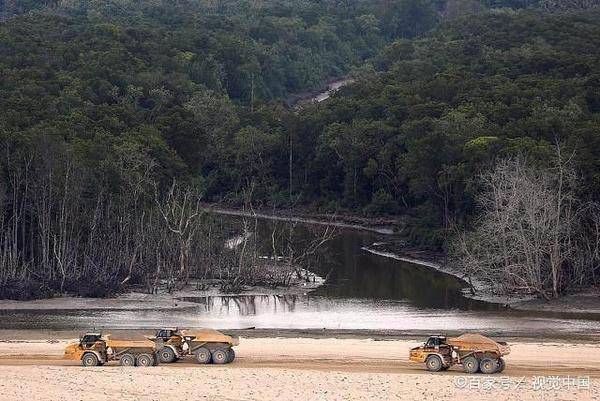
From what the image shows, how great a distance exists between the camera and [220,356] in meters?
39.7

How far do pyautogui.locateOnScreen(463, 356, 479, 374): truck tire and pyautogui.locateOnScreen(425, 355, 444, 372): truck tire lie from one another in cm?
80

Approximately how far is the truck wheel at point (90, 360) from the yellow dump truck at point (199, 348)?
2.08 metres

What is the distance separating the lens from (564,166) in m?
65.9

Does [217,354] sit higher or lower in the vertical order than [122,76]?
lower

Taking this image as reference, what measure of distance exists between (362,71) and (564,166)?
10200 cm

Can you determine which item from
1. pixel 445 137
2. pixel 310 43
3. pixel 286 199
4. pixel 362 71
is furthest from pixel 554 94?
A: pixel 310 43

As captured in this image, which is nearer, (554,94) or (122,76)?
(554,94)

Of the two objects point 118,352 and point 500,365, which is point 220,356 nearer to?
point 118,352

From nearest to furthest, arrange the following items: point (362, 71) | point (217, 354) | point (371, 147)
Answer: point (217, 354) < point (371, 147) < point (362, 71)

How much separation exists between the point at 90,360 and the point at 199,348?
3.56 metres

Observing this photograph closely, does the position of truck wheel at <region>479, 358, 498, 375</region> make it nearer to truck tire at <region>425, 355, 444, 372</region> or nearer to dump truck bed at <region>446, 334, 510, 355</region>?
dump truck bed at <region>446, 334, 510, 355</region>

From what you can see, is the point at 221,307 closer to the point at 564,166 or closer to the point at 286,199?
the point at 564,166

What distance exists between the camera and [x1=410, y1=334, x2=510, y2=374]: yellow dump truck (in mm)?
38281

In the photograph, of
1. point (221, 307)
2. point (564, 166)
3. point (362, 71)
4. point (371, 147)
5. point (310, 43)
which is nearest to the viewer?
point (221, 307)
